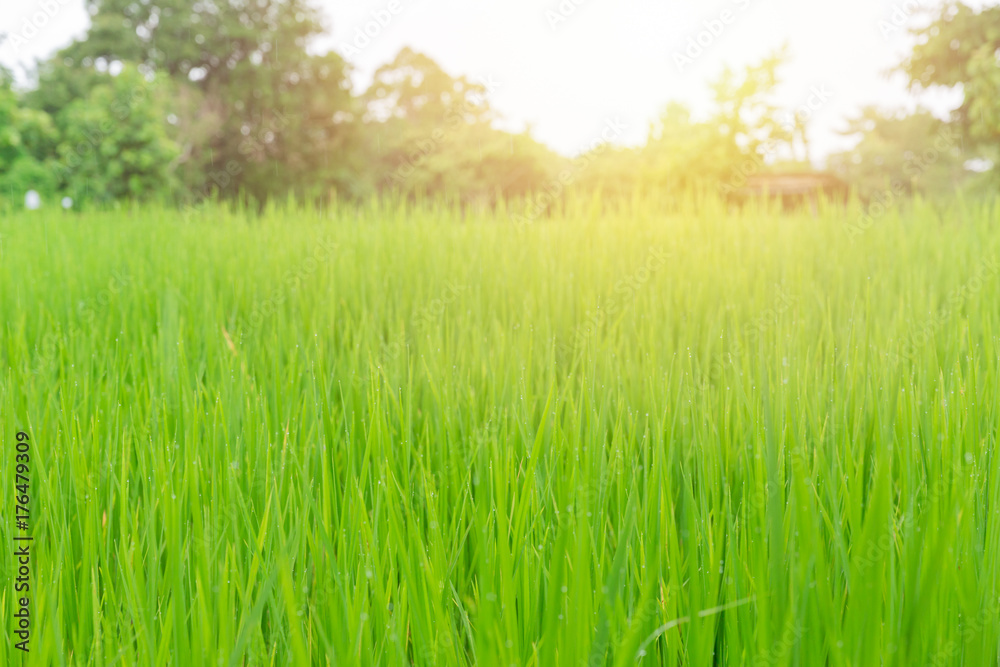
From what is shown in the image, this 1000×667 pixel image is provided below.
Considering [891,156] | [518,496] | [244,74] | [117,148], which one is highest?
[244,74]

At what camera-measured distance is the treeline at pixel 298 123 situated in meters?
12.1

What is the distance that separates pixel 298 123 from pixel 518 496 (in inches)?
824

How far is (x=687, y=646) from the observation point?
680 mm

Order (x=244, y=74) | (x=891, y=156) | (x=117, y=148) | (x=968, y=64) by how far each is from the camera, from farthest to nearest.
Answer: (x=891, y=156) < (x=244, y=74) < (x=968, y=64) < (x=117, y=148)

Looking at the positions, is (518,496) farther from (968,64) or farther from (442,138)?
(442,138)

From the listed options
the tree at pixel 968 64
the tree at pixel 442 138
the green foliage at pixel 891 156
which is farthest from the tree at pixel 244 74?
the green foliage at pixel 891 156

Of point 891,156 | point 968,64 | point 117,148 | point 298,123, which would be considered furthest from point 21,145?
point 891,156

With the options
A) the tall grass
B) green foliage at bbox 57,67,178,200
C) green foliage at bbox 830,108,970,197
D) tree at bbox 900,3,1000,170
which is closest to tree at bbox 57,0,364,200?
green foliage at bbox 57,67,178,200

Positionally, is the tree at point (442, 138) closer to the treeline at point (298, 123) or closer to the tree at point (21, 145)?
the treeline at point (298, 123)

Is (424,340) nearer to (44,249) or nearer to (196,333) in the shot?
(196,333)

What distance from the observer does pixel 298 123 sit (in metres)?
19.8

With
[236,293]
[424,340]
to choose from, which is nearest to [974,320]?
[424,340]

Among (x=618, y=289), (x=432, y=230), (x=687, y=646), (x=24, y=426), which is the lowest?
(x=687, y=646)

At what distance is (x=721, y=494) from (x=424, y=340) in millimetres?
748
